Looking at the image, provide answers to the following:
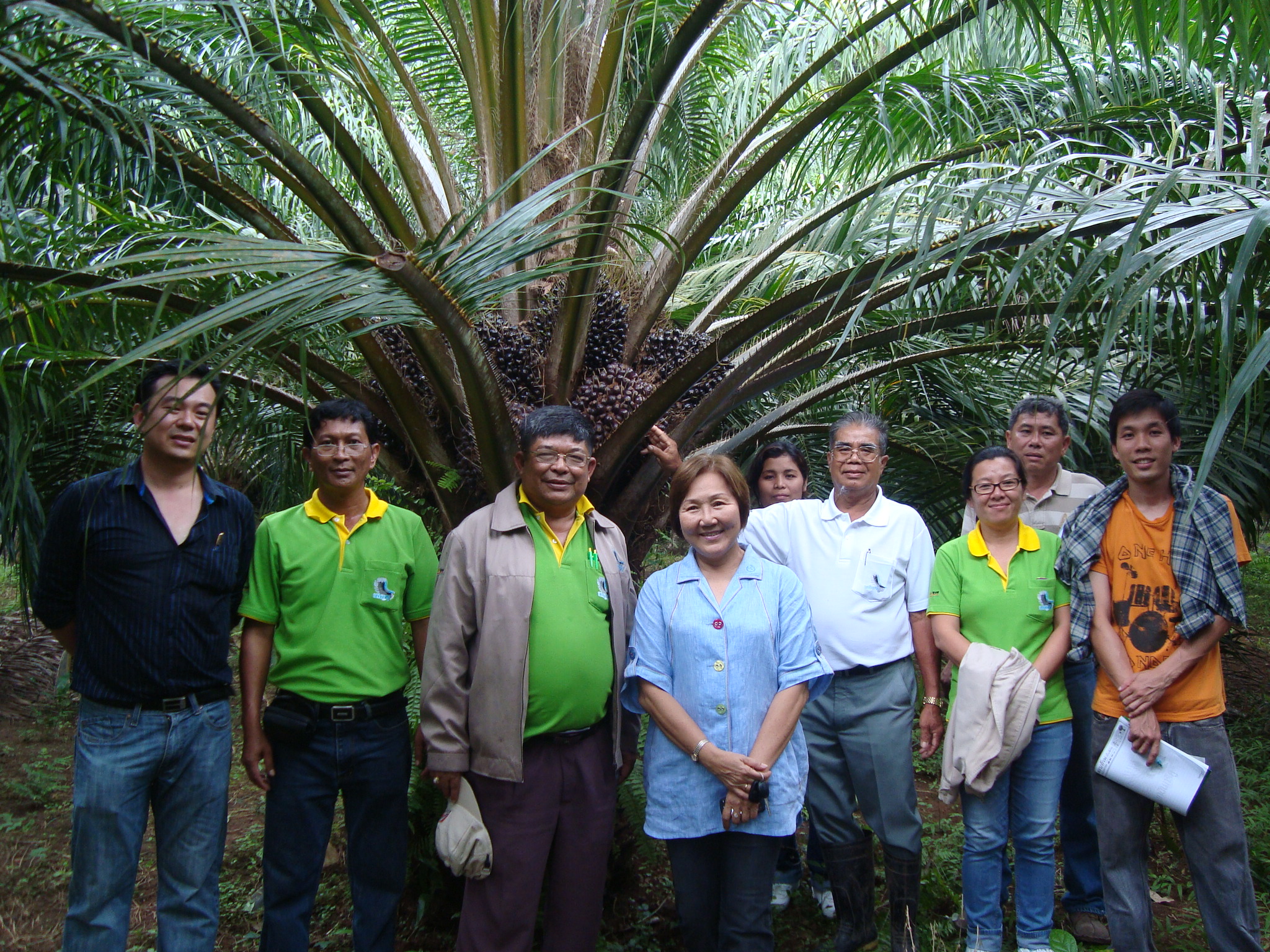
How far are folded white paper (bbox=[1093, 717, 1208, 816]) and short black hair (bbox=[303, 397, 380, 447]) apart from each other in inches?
88.8

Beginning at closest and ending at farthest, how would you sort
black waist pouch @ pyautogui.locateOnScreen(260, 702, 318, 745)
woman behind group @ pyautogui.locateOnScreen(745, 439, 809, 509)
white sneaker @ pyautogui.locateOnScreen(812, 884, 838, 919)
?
black waist pouch @ pyautogui.locateOnScreen(260, 702, 318, 745) → white sneaker @ pyautogui.locateOnScreen(812, 884, 838, 919) → woman behind group @ pyautogui.locateOnScreen(745, 439, 809, 509)

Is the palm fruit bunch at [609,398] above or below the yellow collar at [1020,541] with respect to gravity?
above

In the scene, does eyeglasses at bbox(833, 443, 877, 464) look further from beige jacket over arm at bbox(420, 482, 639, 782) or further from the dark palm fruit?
beige jacket over arm at bbox(420, 482, 639, 782)

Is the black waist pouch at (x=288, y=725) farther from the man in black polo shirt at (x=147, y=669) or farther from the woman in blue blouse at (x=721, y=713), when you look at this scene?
the woman in blue blouse at (x=721, y=713)

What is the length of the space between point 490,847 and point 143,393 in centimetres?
149

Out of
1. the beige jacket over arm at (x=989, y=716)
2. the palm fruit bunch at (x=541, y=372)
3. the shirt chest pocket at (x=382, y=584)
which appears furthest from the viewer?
the palm fruit bunch at (x=541, y=372)

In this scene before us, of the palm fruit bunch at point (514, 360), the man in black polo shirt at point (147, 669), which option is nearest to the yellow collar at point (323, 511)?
the man in black polo shirt at point (147, 669)

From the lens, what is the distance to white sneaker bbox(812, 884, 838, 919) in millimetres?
3377

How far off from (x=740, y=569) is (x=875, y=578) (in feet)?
2.02

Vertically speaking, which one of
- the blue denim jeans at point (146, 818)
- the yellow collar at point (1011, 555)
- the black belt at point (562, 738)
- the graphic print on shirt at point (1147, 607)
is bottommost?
the blue denim jeans at point (146, 818)

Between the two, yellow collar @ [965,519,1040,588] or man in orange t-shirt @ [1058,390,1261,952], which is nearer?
man in orange t-shirt @ [1058,390,1261,952]

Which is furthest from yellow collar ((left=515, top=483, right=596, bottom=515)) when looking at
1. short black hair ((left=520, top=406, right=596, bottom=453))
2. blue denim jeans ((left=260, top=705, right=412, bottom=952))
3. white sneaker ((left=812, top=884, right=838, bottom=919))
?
white sneaker ((left=812, top=884, right=838, bottom=919))

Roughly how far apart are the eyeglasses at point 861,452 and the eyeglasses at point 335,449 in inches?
59.0

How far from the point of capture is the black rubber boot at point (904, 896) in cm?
290
